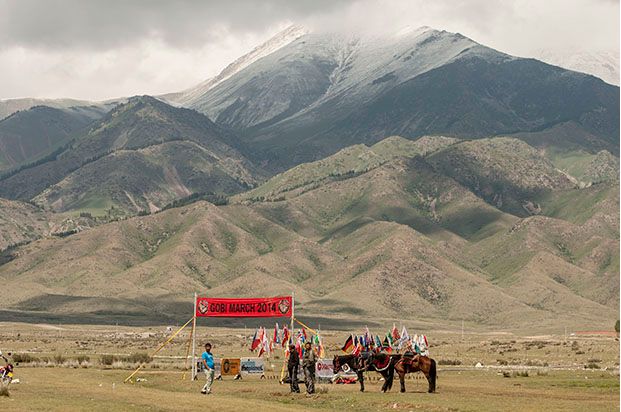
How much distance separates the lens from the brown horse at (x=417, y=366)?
43.7m

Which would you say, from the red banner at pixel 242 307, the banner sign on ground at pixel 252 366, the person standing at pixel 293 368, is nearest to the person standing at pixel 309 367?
the person standing at pixel 293 368

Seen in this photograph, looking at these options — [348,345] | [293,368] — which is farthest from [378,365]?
[348,345]

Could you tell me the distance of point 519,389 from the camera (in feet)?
156

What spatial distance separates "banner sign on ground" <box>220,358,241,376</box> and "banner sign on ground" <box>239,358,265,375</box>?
0.49 metres

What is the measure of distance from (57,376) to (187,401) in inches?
628

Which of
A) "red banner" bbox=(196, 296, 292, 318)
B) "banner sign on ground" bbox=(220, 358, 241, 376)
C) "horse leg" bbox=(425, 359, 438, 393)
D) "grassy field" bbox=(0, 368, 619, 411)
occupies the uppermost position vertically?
"red banner" bbox=(196, 296, 292, 318)

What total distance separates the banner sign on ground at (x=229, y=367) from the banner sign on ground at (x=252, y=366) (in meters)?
0.49

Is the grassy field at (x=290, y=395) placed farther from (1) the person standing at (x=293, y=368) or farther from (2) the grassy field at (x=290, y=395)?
(1) the person standing at (x=293, y=368)

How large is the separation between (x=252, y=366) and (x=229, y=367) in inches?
67.8

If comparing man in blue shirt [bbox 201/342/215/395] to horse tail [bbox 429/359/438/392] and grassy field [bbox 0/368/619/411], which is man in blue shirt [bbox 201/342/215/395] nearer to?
grassy field [bbox 0/368/619/411]

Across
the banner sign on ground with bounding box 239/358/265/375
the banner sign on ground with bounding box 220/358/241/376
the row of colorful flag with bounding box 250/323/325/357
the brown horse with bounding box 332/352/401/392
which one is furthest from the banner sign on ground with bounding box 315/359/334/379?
the brown horse with bounding box 332/352/401/392

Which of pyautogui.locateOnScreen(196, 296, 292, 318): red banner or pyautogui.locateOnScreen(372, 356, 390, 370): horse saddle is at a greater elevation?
pyautogui.locateOnScreen(196, 296, 292, 318): red banner

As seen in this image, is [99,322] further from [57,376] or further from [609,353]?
[57,376]

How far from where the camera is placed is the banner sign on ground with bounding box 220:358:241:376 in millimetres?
55969
